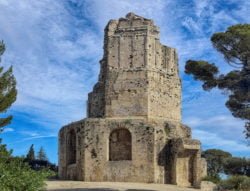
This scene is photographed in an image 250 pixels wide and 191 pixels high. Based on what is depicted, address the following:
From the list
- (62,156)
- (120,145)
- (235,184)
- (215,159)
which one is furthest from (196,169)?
(215,159)

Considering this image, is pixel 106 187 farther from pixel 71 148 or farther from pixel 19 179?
pixel 19 179

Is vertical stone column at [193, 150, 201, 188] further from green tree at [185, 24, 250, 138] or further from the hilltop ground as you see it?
green tree at [185, 24, 250, 138]

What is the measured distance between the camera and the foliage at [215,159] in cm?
5981

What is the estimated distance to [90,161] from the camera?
34781mm

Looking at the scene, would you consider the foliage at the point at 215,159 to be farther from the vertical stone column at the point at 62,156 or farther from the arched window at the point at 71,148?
the vertical stone column at the point at 62,156

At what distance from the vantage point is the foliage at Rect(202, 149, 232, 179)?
59812 millimetres

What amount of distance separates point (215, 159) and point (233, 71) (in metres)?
37.9

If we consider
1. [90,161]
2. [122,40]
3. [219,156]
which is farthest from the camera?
[219,156]

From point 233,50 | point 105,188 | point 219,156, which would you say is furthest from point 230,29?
point 219,156

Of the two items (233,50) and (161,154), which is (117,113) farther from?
(233,50)

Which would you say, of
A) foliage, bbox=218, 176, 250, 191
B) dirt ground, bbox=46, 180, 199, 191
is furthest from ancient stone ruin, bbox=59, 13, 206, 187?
foliage, bbox=218, 176, 250, 191

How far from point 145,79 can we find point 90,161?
22.3ft

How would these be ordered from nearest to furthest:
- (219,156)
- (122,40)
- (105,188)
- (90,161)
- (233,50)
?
(233,50)
(105,188)
(90,161)
(122,40)
(219,156)

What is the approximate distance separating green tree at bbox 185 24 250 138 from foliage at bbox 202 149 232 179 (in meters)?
34.0
